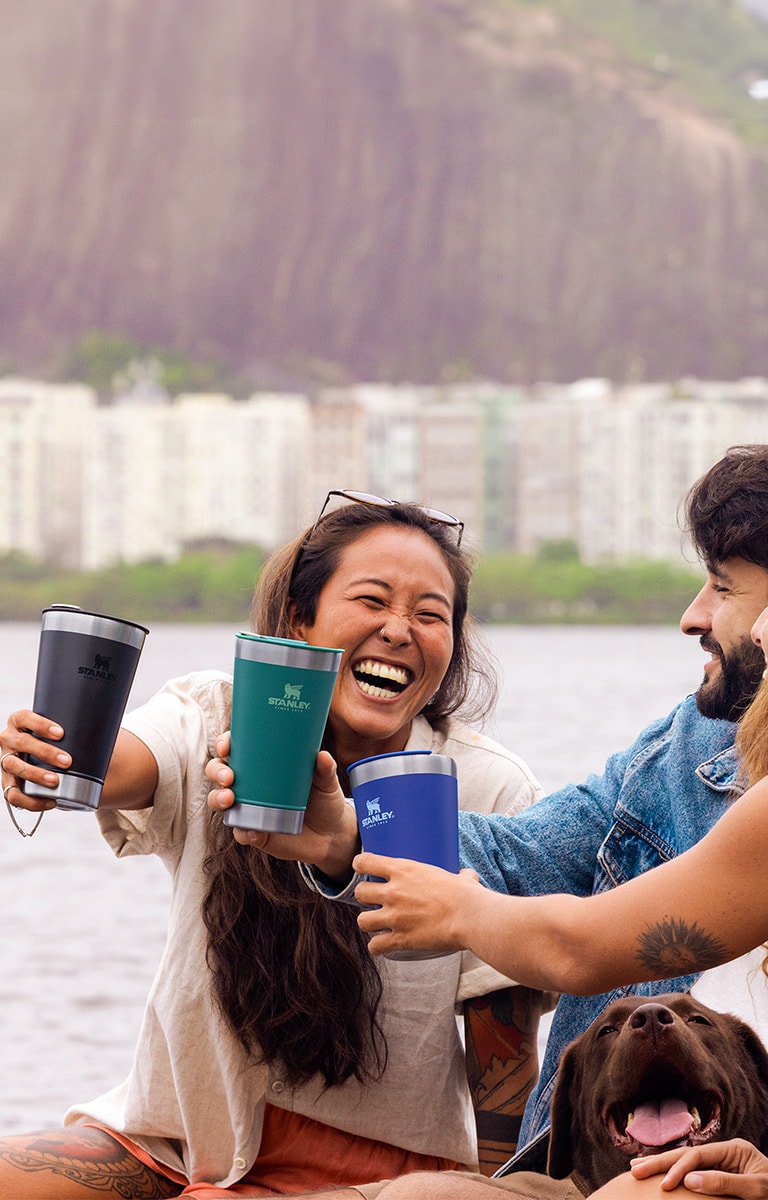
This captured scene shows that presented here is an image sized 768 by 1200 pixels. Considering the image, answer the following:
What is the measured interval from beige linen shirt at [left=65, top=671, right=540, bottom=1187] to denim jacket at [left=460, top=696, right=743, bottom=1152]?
145 mm

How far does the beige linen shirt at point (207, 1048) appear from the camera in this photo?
2037 millimetres

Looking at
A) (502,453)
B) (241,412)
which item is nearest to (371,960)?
(502,453)

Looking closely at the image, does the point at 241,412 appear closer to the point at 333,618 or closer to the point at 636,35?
the point at 636,35

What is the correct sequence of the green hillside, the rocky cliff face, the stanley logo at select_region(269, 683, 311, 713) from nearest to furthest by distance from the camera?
the stanley logo at select_region(269, 683, 311, 713) → the rocky cliff face → the green hillside

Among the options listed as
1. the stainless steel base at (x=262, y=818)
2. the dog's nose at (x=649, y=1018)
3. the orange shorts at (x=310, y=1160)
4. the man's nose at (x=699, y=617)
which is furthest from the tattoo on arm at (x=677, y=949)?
the orange shorts at (x=310, y=1160)

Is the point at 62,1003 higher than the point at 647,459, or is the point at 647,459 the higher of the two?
the point at 647,459

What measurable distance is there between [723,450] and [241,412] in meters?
55.3

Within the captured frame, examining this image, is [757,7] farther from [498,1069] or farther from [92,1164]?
[92,1164]

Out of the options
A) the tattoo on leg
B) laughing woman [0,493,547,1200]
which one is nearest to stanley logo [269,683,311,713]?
laughing woman [0,493,547,1200]

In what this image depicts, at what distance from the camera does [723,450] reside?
2.09 metres

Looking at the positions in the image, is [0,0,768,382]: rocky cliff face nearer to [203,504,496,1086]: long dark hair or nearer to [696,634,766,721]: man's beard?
[203,504,496,1086]: long dark hair

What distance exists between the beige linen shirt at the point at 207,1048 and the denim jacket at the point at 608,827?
0.14 meters

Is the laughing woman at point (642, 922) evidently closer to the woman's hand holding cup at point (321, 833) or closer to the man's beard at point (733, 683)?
the woman's hand holding cup at point (321, 833)

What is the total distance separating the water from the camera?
7.15m
